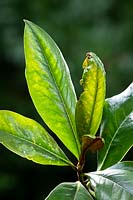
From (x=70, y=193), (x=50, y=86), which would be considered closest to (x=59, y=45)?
(x=50, y=86)

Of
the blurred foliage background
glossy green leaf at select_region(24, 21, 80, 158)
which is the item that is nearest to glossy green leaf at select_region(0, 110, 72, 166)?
glossy green leaf at select_region(24, 21, 80, 158)

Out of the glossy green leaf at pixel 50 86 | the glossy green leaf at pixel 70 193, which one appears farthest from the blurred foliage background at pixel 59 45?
the glossy green leaf at pixel 70 193

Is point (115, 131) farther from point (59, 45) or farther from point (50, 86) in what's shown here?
point (59, 45)

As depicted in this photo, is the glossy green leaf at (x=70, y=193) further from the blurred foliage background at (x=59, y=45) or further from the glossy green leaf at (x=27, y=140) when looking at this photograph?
the blurred foliage background at (x=59, y=45)

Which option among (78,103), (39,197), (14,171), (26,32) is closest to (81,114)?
(78,103)

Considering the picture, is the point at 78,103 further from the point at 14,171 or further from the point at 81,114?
the point at 14,171

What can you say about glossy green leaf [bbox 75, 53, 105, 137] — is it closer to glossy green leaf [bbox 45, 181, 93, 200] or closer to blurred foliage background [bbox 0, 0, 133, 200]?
glossy green leaf [bbox 45, 181, 93, 200]
